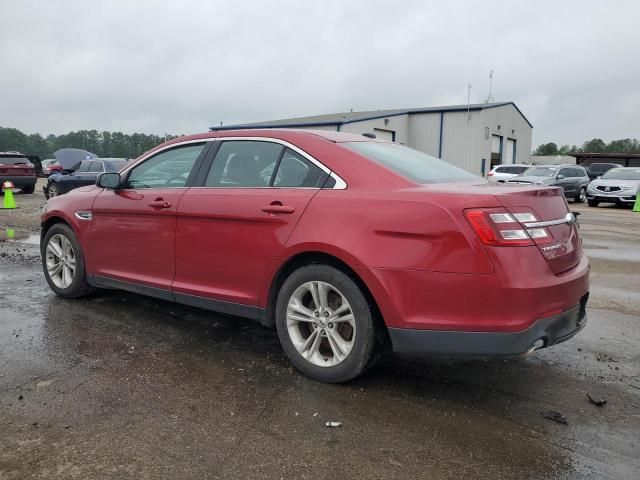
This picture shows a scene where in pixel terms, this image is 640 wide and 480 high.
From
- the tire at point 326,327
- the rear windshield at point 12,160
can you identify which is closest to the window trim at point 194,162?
the tire at point 326,327

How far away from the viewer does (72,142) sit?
2798 inches

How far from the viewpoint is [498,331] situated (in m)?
2.91

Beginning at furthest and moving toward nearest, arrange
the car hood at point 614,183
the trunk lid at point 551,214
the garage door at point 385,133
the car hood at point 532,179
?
1. the garage door at point 385,133
2. the car hood at point 532,179
3. the car hood at point 614,183
4. the trunk lid at point 551,214

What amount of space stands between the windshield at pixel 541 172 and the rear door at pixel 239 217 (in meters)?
20.3

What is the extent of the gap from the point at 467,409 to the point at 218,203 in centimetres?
218

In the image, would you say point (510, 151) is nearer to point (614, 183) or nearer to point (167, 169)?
point (614, 183)

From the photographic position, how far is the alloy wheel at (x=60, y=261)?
5.32m

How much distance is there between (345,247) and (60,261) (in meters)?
3.47

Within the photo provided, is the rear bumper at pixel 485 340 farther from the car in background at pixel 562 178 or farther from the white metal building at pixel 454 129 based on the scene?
the white metal building at pixel 454 129

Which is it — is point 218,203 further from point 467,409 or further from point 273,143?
point 467,409

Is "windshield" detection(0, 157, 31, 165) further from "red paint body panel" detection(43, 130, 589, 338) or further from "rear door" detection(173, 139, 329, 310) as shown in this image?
"rear door" detection(173, 139, 329, 310)

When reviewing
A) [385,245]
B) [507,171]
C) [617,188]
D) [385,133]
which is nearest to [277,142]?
[385,245]

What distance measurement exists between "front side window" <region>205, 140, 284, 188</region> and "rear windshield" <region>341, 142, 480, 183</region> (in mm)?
568

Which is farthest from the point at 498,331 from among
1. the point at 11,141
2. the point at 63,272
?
the point at 11,141
